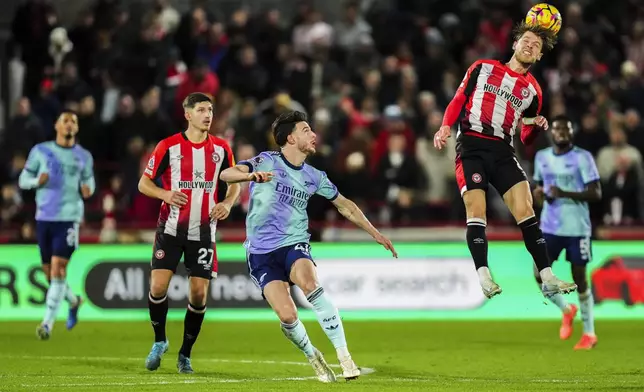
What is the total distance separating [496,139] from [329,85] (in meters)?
11.3

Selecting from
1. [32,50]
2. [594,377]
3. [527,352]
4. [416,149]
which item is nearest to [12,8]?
[32,50]

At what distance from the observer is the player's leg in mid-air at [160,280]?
12.1m

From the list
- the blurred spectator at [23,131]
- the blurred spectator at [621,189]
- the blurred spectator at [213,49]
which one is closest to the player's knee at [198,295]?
the blurred spectator at [23,131]

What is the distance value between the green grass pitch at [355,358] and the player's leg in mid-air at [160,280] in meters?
0.23

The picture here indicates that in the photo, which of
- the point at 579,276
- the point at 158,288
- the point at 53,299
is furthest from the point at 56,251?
the point at 579,276

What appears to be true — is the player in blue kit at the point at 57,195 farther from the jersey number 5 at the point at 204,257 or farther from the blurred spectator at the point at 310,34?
the blurred spectator at the point at 310,34

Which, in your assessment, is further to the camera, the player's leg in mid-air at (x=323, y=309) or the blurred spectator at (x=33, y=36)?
the blurred spectator at (x=33, y=36)

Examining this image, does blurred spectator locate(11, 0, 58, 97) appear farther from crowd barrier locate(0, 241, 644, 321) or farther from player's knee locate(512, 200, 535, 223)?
player's knee locate(512, 200, 535, 223)

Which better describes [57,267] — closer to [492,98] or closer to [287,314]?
[287,314]

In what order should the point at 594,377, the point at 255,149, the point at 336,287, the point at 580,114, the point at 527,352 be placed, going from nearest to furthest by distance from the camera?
the point at 594,377 < the point at 527,352 < the point at 336,287 < the point at 255,149 < the point at 580,114

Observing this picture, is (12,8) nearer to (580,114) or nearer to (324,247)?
(324,247)

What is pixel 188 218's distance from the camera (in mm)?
12156

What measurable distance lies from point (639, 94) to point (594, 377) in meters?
11.8

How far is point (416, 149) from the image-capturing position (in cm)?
2117
